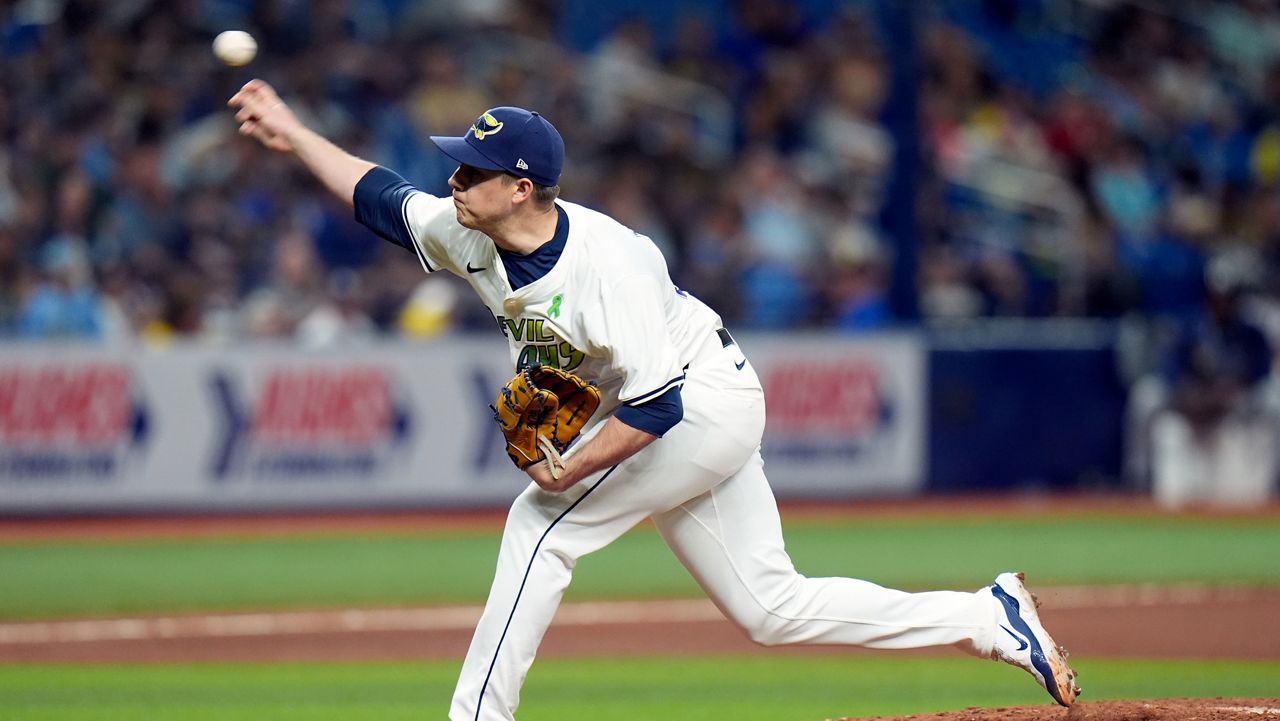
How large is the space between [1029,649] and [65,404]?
9172mm

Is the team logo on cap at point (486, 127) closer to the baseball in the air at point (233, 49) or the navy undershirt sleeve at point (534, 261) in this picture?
the navy undershirt sleeve at point (534, 261)

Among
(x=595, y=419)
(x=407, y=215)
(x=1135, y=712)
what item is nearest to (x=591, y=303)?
(x=595, y=419)

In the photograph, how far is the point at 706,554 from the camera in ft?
16.4

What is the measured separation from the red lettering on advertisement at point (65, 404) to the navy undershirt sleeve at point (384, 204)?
8005 millimetres

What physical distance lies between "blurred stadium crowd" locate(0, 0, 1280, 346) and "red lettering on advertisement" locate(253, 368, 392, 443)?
0.39 m

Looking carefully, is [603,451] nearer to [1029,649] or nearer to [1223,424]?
[1029,649]

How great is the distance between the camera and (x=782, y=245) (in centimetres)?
1500

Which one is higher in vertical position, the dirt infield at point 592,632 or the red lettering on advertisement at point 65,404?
the red lettering on advertisement at point 65,404

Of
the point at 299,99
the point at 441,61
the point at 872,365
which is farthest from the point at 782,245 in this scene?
the point at 299,99

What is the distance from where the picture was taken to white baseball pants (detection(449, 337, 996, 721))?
15.7 ft

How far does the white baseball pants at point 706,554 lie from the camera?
188 inches

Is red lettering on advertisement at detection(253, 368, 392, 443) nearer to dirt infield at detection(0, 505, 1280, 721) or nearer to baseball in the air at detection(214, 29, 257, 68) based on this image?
dirt infield at detection(0, 505, 1280, 721)

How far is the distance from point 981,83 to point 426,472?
7842mm

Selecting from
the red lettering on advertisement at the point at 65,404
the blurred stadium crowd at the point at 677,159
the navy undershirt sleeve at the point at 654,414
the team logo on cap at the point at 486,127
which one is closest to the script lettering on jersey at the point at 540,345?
the navy undershirt sleeve at the point at 654,414
